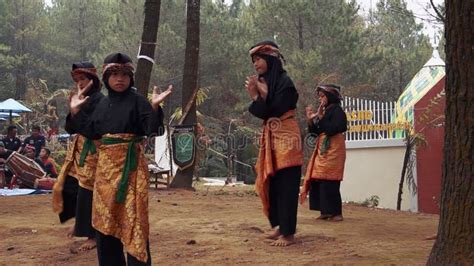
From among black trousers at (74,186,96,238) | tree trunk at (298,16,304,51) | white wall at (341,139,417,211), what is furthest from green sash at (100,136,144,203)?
tree trunk at (298,16,304,51)

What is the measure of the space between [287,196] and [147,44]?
190 inches

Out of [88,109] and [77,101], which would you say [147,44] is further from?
[77,101]

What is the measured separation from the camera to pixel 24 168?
41.3 ft

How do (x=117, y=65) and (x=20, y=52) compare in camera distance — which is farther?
(x=20, y=52)

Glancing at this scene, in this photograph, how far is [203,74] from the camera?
2964 centimetres

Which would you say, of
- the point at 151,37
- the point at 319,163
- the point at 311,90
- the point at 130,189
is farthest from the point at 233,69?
the point at 130,189

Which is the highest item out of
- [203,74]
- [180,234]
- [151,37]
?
[203,74]

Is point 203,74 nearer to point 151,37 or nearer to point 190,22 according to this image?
point 190,22

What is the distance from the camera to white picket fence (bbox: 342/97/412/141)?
13164 millimetres

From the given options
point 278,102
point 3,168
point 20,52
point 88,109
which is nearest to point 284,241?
point 278,102

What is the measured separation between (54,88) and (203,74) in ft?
41.4

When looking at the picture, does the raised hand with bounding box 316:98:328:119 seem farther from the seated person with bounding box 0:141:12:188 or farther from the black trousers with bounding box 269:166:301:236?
the seated person with bounding box 0:141:12:188

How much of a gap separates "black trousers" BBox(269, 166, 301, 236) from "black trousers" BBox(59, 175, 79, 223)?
1826 millimetres

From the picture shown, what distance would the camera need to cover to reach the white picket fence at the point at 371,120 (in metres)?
13.2
